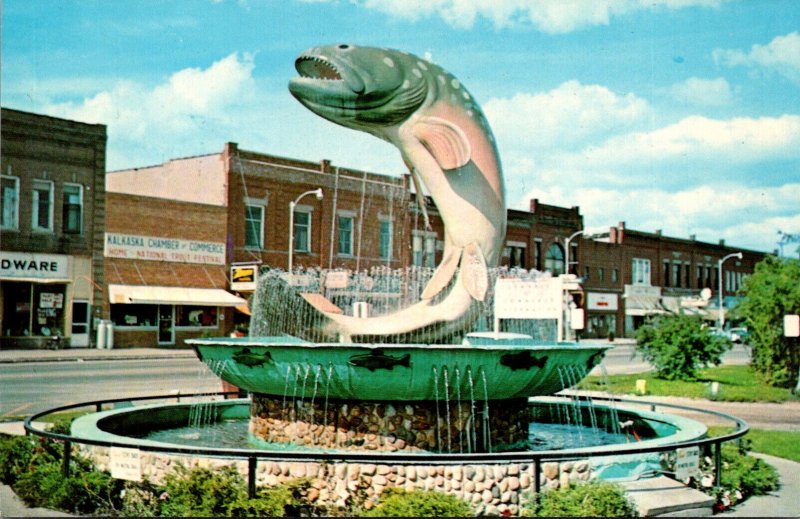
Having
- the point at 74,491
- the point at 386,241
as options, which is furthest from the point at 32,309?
the point at 74,491

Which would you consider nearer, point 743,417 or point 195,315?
point 743,417

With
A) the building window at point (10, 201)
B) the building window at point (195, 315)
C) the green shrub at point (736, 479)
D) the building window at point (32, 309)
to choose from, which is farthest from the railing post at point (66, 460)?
the building window at point (195, 315)

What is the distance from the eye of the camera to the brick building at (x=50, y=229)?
3669 cm

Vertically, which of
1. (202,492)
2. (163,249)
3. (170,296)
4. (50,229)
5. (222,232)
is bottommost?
(202,492)

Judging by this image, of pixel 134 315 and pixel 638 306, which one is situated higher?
pixel 638 306

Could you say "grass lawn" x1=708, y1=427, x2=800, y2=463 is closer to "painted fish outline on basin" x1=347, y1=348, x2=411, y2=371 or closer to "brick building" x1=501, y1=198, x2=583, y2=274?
"painted fish outline on basin" x1=347, y1=348, x2=411, y2=371

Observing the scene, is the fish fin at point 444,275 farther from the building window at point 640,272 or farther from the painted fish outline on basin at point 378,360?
the building window at point 640,272

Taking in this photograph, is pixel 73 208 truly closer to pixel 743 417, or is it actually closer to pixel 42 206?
pixel 42 206

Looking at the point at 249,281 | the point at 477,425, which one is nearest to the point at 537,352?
the point at 477,425

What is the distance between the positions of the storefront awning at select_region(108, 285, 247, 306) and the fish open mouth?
2916cm

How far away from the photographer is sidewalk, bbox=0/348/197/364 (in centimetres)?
3212

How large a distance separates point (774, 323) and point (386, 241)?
2595 centimetres

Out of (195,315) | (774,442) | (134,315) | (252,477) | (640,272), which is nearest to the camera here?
(252,477)

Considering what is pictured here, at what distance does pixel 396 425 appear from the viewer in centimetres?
1035
